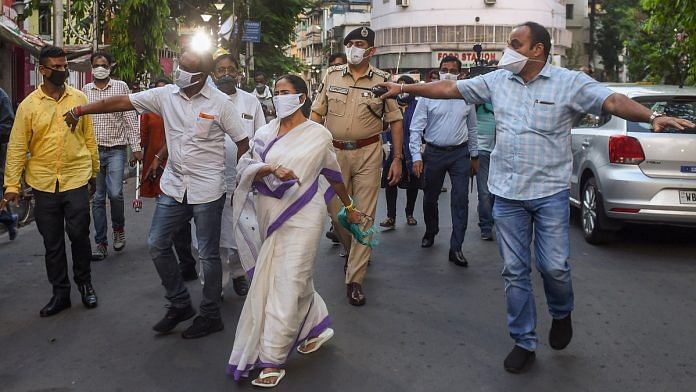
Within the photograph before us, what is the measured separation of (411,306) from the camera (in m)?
6.27

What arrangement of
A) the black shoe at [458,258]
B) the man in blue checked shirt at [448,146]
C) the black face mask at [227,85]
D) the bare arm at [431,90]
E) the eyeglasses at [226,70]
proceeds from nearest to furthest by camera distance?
the bare arm at [431,90] < the black face mask at [227,85] < the eyeglasses at [226,70] < the black shoe at [458,258] < the man in blue checked shirt at [448,146]

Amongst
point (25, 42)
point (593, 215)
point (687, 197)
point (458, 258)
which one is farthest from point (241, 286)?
point (25, 42)

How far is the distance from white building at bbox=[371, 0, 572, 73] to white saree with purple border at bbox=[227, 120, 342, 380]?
56269 mm

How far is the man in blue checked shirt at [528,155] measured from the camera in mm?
4750

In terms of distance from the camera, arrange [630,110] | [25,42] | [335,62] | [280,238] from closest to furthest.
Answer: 1. [630,110]
2. [280,238]
3. [335,62]
4. [25,42]

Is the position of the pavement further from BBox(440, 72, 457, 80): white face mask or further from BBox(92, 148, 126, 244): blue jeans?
BBox(440, 72, 457, 80): white face mask

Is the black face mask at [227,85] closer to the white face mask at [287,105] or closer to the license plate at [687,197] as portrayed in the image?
the white face mask at [287,105]

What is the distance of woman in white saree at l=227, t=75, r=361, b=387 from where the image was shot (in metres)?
4.58

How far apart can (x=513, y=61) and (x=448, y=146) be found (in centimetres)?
339

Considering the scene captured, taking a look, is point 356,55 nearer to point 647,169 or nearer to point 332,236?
point 332,236

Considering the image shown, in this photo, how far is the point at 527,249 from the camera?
4902 millimetres

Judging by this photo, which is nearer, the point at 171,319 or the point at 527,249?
the point at 527,249

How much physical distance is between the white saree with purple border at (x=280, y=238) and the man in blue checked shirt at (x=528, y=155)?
0.76m

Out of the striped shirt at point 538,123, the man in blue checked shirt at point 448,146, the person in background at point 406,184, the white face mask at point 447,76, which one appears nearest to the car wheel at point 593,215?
the man in blue checked shirt at point 448,146
